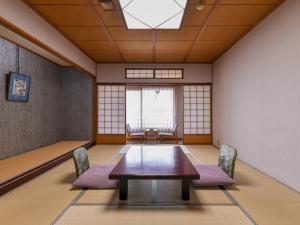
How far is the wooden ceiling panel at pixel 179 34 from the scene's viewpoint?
425cm

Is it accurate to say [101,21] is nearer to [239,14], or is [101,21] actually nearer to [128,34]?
[128,34]

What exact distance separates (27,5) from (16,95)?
2107 millimetres

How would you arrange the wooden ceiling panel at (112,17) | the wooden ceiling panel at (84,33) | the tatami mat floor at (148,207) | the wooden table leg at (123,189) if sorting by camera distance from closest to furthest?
1. the tatami mat floor at (148,207)
2. the wooden table leg at (123,189)
3. the wooden ceiling panel at (112,17)
4. the wooden ceiling panel at (84,33)

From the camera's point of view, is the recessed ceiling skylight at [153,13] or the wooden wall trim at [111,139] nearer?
the recessed ceiling skylight at [153,13]

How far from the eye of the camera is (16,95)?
459cm

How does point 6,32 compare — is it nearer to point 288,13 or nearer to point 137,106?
point 288,13

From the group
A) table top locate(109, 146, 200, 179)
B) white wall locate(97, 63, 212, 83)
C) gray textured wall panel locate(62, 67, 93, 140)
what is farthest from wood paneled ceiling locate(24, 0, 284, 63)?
table top locate(109, 146, 200, 179)

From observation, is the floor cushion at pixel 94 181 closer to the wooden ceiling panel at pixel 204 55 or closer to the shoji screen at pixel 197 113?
the wooden ceiling panel at pixel 204 55

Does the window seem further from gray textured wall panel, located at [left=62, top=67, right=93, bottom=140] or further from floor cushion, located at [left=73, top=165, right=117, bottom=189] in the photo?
floor cushion, located at [left=73, top=165, right=117, bottom=189]

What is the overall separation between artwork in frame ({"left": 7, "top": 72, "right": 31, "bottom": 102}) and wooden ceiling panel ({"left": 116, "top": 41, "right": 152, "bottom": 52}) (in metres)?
2.15

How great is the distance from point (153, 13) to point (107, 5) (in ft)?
2.54

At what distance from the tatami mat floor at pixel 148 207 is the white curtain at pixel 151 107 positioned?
5773 mm

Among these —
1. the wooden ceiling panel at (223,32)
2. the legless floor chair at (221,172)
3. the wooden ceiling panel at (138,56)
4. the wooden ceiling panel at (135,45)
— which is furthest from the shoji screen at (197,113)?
the legless floor chair at (221,172)

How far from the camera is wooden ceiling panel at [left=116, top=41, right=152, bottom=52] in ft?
16.4
